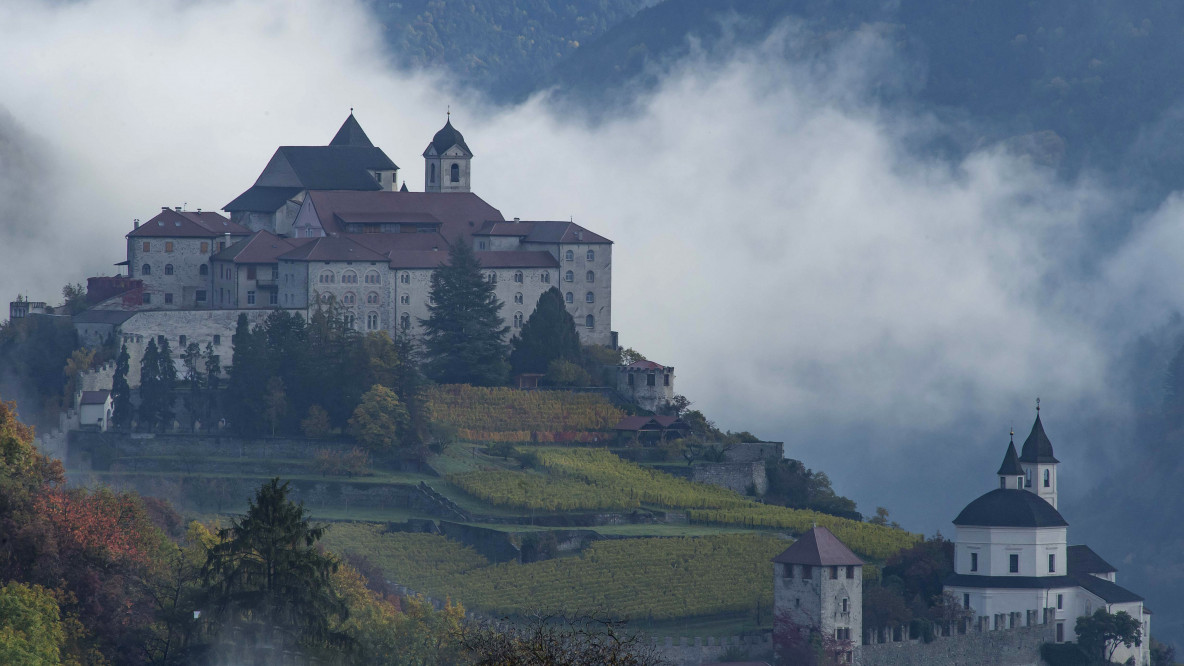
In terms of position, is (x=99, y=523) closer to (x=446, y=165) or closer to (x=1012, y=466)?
(x=1012, y=466)

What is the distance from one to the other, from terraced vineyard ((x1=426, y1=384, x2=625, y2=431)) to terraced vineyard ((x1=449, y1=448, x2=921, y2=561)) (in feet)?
8.25

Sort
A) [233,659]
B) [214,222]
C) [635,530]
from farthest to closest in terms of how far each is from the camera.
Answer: [214,222] < [635,530] < [233,659]

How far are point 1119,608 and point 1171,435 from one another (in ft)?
254

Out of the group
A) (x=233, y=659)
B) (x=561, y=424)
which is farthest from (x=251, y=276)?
(x=233, y=659)

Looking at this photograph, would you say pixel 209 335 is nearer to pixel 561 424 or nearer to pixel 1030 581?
pixel 561 424

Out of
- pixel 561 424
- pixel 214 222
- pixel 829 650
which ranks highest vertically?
Answer: pixel 214 222

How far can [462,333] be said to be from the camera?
109062mm

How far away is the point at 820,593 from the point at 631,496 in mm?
17556

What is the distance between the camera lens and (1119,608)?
9156cm

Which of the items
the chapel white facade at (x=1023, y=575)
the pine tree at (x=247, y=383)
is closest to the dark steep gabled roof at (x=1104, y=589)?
the chapel white facade at (x=1023, y=575)

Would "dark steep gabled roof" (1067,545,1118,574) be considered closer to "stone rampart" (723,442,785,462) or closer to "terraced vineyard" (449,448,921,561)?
"terraced vineyard" (449,448,921,561)

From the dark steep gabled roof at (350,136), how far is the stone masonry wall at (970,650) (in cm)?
→ 4795

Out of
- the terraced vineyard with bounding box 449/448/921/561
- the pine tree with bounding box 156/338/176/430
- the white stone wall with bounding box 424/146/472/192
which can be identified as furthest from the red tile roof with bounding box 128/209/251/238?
the terraced vineyard with bounding box 449/448/921/561

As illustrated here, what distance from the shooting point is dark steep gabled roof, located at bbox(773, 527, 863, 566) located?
83500mm
